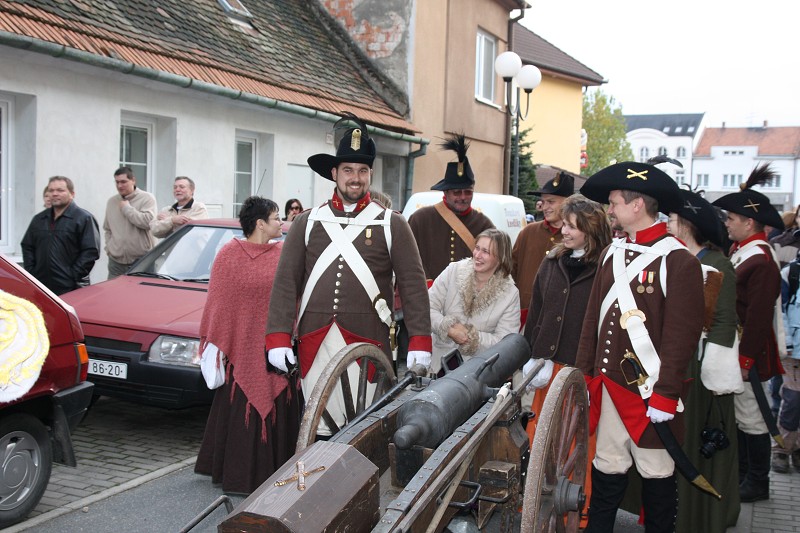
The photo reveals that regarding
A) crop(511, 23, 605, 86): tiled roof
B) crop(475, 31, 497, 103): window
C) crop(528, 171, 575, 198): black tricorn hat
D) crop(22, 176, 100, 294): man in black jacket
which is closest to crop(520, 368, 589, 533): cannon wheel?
crop(528, 171, 575, 198): black tricorn hat

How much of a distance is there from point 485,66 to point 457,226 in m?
14.6

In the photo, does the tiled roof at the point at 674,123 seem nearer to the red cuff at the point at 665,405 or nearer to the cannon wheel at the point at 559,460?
the cannon wheel at the point at 559,460

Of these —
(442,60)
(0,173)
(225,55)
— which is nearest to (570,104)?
(442,60)

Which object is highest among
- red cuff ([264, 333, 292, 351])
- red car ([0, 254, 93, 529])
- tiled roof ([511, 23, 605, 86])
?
tiled roof ([511, 23, 605, 86])

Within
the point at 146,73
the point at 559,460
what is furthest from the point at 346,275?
the point at 146,73

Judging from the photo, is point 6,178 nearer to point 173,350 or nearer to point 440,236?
point 173,350

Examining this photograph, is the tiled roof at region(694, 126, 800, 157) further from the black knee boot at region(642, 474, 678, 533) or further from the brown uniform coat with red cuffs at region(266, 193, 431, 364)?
the black knee boot at region(642, 474, 678, 533)

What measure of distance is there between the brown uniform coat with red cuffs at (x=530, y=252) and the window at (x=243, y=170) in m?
6.79

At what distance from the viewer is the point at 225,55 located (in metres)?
11.8

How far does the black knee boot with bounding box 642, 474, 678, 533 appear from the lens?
417 centimetres

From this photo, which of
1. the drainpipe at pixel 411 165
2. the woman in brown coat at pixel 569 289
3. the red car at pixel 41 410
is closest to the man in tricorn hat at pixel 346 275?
the woman in brown coat at pixel 569 289

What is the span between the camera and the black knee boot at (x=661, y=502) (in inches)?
164

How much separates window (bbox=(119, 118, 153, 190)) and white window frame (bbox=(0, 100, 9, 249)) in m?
1.54

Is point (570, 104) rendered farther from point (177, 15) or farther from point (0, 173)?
point (0, 173)
